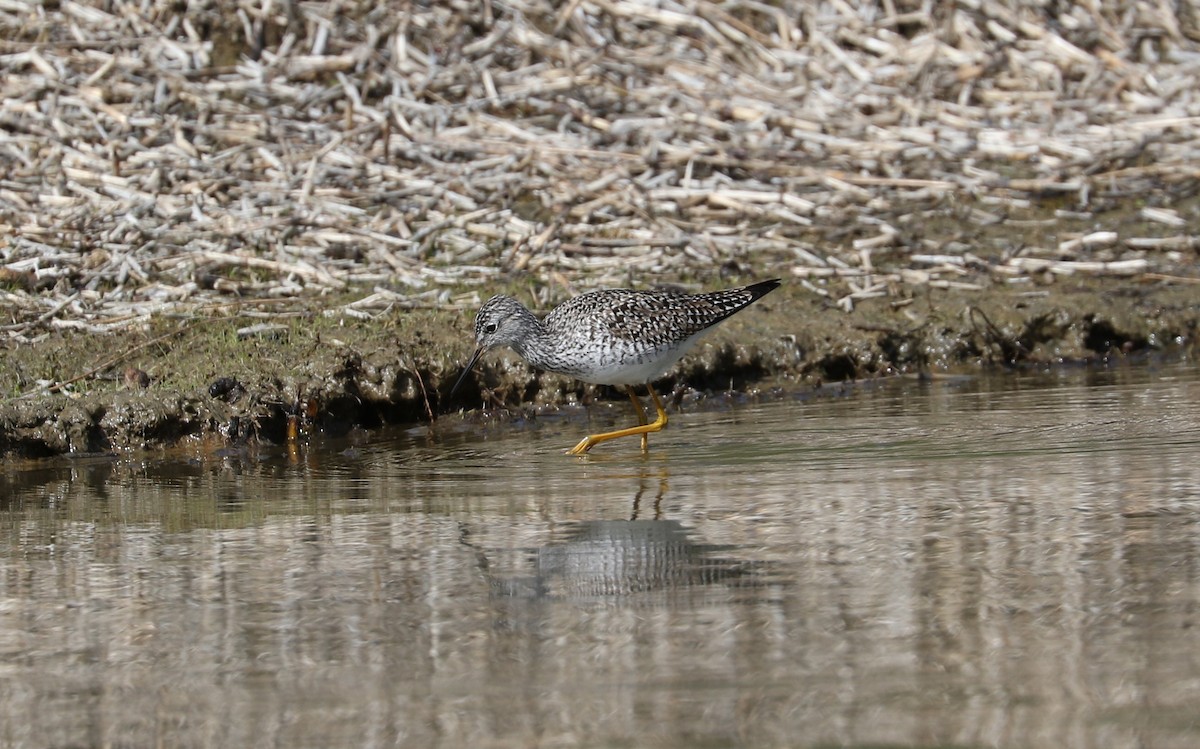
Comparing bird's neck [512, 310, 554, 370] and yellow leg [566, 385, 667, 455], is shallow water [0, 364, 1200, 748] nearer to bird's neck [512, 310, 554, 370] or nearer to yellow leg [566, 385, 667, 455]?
yellow leg [566, 385, 667, 455]

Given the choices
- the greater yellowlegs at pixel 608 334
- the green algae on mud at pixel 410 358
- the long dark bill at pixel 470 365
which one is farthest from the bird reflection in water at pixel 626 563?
the green algae on mud at pixel 410 358

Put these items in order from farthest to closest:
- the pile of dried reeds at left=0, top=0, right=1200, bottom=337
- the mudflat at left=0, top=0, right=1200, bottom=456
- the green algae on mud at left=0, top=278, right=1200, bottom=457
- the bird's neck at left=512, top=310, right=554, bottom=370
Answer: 1. the pile of dried reeds at left=0, top=0, right=1200, bottom=337
2. the mudflat at left=0, top=0, right=1200, bottom=456
3. the green algae on mud at left=0, top=278, right=1200, bottom=457
4. the bird's neck at left=512, top=310, right=554, bottom=370

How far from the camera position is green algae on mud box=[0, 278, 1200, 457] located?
8.94 metres

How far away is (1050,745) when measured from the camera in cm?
382

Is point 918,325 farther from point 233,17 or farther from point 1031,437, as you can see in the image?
point 233,17

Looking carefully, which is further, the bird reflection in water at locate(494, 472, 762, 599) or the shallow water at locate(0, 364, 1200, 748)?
the bird reflection in water at locate(494, 472, 762, 599)

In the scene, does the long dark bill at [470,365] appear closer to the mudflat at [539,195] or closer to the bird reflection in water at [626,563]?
the mudflat at [539,195]

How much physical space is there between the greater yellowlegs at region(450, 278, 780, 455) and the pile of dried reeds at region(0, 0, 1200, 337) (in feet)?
4.75

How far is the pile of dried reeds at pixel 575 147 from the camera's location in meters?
10.9

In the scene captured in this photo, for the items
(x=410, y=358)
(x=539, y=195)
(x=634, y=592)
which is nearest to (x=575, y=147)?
(x=539, y=195)

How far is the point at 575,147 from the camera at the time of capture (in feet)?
40.6

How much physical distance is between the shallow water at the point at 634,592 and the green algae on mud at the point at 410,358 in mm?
378

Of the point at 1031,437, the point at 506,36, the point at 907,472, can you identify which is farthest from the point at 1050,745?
the point at 506,36

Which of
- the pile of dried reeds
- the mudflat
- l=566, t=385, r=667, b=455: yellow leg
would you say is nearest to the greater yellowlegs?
l=566, t=385, r=667, b=455: yellow leg
